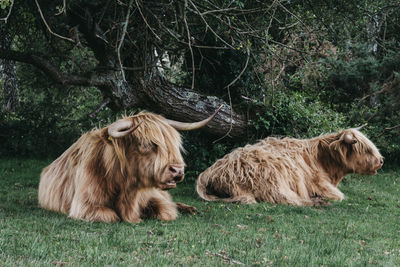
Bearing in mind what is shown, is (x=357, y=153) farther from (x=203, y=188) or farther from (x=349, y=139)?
(x=203, y=188)

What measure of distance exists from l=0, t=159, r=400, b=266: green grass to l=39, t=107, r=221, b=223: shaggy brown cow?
23 centimetres

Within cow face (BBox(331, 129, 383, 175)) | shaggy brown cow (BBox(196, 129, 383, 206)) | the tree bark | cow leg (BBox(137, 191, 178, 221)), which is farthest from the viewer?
cow face (BBox(331, 129, 383, 175))

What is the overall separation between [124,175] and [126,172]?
4 cm

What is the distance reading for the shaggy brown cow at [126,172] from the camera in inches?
169

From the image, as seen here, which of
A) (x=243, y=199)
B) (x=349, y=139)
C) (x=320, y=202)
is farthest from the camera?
(x=349, y=139)

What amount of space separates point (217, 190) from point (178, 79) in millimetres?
3633

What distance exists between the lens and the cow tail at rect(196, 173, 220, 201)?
6230mm

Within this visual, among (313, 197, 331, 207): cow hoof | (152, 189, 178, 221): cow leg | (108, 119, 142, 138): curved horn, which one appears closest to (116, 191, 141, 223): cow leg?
(152, 189, 178, 221): cow leg

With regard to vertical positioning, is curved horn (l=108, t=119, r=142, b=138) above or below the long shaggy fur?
above

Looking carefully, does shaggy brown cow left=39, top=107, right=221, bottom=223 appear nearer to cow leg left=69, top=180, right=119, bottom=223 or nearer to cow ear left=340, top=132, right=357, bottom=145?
cow leg left=69, top=180, right=119, bottom=223

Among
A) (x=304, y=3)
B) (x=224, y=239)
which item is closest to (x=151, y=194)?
(x=224, y=239)

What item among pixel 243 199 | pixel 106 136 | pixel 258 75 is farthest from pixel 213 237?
pixel 258 75

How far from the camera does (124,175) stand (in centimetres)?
448

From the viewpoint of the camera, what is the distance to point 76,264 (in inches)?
106
